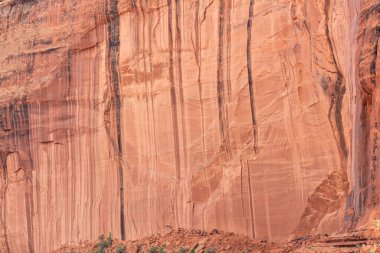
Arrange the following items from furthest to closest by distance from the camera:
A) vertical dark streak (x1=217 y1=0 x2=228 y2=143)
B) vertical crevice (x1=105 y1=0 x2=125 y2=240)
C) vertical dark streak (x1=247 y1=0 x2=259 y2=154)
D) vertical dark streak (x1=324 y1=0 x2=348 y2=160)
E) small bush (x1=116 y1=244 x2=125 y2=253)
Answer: vertical crevice (x1=105 y1=0 x2=125 y2=240) < small bush (x1=116 y1=244 x2=125 y2=253) < vertical dark streak (x1=217 y1=0 x2=228 y2=143) < vertical dark streak (x1=247 y1=0 x2=259 y2=154) < vertical dark streak (x1=324 y1=0 x2=348 y2=160)

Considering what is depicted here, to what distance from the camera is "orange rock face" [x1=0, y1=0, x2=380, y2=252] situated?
832 inches

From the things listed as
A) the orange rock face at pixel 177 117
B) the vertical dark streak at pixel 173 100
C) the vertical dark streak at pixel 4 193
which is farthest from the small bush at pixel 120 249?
the vertical dark streak at pixel 4 193

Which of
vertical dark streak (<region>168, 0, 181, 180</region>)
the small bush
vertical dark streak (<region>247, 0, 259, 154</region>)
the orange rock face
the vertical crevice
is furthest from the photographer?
the vertical crevice

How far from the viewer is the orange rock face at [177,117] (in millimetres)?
21141

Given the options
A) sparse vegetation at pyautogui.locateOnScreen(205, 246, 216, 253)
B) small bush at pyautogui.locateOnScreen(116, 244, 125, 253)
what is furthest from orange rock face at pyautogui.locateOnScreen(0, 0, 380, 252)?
sparse vegetation at pyautogui.locateOnScreen(205, 246, 216, 253)

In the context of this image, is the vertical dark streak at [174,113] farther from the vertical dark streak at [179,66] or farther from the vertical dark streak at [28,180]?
the vertical dark streak at [28,180]

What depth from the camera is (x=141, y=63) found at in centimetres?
2527

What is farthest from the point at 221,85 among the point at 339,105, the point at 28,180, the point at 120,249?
the point at 28,180

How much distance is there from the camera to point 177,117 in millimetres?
24328

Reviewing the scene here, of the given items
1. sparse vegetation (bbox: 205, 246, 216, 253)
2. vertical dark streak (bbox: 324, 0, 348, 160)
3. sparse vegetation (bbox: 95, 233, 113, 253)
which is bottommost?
sparse vegetation (bbox: 205, 246, 216, 253)

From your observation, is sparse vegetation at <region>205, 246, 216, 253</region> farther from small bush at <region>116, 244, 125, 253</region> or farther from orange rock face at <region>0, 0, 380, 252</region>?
small bush at <region>116, 244, 125, 253</region>

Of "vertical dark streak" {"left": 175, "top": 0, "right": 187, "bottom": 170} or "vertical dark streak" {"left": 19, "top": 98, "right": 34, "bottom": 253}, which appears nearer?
"vertical dark streak" {"left": 175, "top": 0, "right": 187, "bottom": 170}

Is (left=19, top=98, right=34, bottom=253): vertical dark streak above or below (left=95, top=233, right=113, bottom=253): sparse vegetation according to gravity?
above

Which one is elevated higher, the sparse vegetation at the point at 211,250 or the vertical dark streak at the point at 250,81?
the vertical dark streak at the point at 250,81
